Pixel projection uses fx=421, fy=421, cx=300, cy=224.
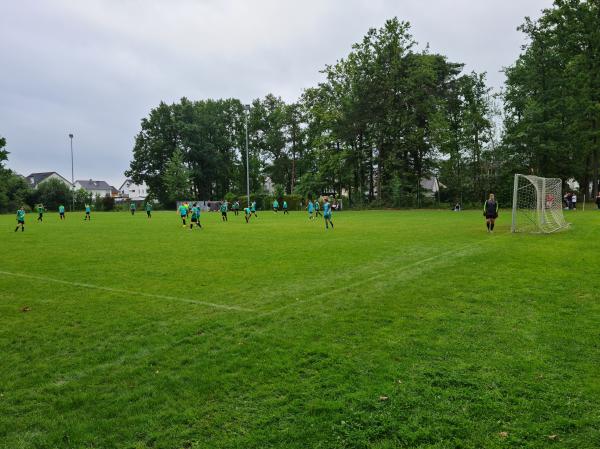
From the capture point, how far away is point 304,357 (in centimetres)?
564

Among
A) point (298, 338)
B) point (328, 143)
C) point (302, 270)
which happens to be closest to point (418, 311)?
point (298, 338)

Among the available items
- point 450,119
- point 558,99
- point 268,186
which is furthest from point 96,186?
point 558,99

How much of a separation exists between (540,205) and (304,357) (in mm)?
21542

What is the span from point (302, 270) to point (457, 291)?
14.0ft

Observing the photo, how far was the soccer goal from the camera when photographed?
21.0 meters

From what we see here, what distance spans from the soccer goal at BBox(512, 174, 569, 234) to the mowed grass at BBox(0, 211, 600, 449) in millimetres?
10372

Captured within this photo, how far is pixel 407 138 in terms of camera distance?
55.2m

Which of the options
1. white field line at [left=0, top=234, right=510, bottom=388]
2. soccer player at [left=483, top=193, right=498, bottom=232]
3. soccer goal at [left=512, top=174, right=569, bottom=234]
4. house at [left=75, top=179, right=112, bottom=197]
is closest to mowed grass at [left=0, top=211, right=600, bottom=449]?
white field line at [left=0, top=234, right=510, bottom=388]

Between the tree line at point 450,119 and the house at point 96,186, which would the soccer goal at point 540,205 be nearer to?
the tree line at point 450,119

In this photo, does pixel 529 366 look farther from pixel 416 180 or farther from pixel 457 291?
pixel 416 180

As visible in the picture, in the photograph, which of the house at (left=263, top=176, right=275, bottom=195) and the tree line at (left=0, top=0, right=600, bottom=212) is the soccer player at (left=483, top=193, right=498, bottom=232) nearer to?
the tree line at (left=0, top=0, right=600, bottom=212)

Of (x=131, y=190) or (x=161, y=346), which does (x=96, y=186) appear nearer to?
(x=131, y=190)

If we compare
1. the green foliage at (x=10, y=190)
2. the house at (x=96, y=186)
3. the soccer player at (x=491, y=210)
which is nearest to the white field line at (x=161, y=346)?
the soccer player at (x=491, y=210)

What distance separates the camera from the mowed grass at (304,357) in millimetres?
4012
